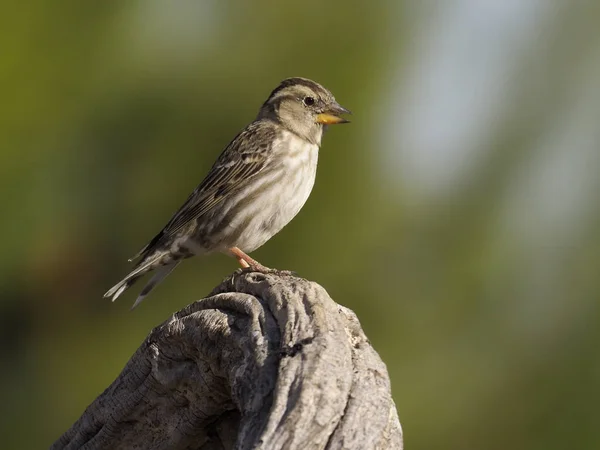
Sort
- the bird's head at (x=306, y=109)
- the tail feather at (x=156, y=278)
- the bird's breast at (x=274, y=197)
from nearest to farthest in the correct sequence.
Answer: the bird's breast at (x=274, y=197) → the tail feather at (x=156, y=278) → the bird's head at (x=306, y=109)

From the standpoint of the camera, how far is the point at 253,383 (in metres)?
2.79

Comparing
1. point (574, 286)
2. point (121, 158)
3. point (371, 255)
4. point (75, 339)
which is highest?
point (574, 286)

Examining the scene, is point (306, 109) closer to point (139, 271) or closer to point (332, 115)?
point (332, 115)

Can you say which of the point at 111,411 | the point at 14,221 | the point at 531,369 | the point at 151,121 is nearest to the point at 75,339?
the point at 14,221

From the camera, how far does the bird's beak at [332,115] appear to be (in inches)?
246

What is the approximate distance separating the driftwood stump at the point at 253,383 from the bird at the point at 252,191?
1792mm

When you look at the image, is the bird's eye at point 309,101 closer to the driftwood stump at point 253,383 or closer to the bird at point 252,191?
the bird at point 252,191

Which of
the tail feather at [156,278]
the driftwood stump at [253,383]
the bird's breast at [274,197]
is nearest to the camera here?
the driftwood stump at [253,383]

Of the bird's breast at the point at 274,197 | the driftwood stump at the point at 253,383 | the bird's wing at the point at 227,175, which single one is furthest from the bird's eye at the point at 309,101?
the driftwood stump at the point at 253,383

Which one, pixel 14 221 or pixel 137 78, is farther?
pixel 137 78

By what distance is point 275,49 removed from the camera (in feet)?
26.8

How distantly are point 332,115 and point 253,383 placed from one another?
3.71 meters

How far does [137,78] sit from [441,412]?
12.0ft

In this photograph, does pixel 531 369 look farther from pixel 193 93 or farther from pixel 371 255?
pixel 193 93
